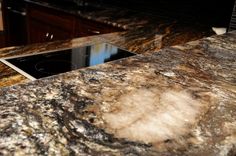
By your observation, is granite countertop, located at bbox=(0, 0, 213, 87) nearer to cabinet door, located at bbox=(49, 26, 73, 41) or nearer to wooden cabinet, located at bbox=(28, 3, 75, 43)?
wooden cabinet, located at bbox=(28, 3, 75, 43)

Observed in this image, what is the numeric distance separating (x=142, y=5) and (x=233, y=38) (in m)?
1.54

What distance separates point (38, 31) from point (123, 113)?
105 inches

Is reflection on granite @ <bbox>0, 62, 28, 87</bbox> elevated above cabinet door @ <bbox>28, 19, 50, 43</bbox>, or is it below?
above

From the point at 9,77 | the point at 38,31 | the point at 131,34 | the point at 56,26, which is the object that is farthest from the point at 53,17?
the point at 9,77

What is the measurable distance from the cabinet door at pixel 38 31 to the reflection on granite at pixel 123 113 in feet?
7.43

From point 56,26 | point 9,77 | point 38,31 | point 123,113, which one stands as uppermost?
point 123,113

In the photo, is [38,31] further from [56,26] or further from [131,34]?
[131,34]

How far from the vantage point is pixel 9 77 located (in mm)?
1108

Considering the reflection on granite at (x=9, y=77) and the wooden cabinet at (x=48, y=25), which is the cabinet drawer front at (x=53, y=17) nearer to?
the wooden cabinet at (x=48, y=25)

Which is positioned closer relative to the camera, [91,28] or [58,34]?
[91,28]

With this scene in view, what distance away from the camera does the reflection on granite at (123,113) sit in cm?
47

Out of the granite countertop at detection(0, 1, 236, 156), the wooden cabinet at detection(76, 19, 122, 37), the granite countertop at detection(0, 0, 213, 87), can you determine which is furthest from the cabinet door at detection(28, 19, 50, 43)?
the granite countertop at detection(0, 1, 236, 156)

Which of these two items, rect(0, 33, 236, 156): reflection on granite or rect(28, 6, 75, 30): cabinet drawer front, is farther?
rect(28, 6, 75, 30): cabinet drawer front

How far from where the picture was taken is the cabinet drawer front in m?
2.64
